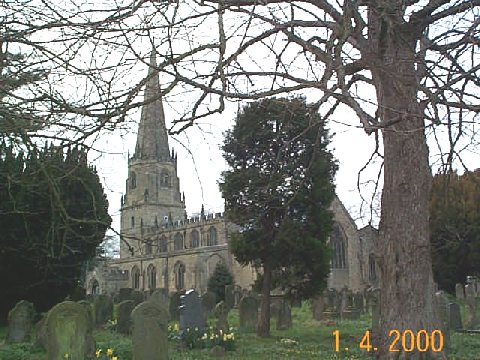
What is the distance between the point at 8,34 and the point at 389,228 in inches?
144

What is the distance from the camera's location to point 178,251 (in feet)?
173

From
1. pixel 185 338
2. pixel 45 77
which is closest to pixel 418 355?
pixel 45 77

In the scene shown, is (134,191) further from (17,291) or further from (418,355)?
(418,355)

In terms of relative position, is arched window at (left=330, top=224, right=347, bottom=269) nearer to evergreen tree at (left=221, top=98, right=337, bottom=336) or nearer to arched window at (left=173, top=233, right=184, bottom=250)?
arched window at (left=173, top=233, right=184, bottom=250)

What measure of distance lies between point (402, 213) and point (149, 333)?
3699 mm

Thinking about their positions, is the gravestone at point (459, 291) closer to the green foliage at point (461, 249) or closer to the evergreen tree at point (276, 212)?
the green foliage at point (461, 249)

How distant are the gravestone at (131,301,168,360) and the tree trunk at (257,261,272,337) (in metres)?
7.84

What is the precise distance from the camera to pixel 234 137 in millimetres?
16469

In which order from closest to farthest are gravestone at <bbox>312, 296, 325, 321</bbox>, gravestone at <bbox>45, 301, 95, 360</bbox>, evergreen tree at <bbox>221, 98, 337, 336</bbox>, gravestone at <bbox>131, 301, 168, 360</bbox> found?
gravestone at <bbox>131, 301, 168, 360</bbox> → gravestone at <bbox>45, 301, 95, 360</bbox> → evergreen tree at <bbox>221, 98, 337, 336</bbox> → gravestone at <bbox>312, 296, 325, 321</bbox>

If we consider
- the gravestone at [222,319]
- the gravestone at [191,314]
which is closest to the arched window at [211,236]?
the gravestone at [222,319]

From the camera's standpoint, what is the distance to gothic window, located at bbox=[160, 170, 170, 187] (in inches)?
2662

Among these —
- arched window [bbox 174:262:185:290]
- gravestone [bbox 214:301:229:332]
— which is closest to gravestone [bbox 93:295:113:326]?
gravestone [bbox 214:301:229:332]

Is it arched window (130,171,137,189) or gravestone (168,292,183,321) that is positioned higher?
arched window (130,171,137,189)

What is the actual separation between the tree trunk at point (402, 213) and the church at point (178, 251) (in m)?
29.7
